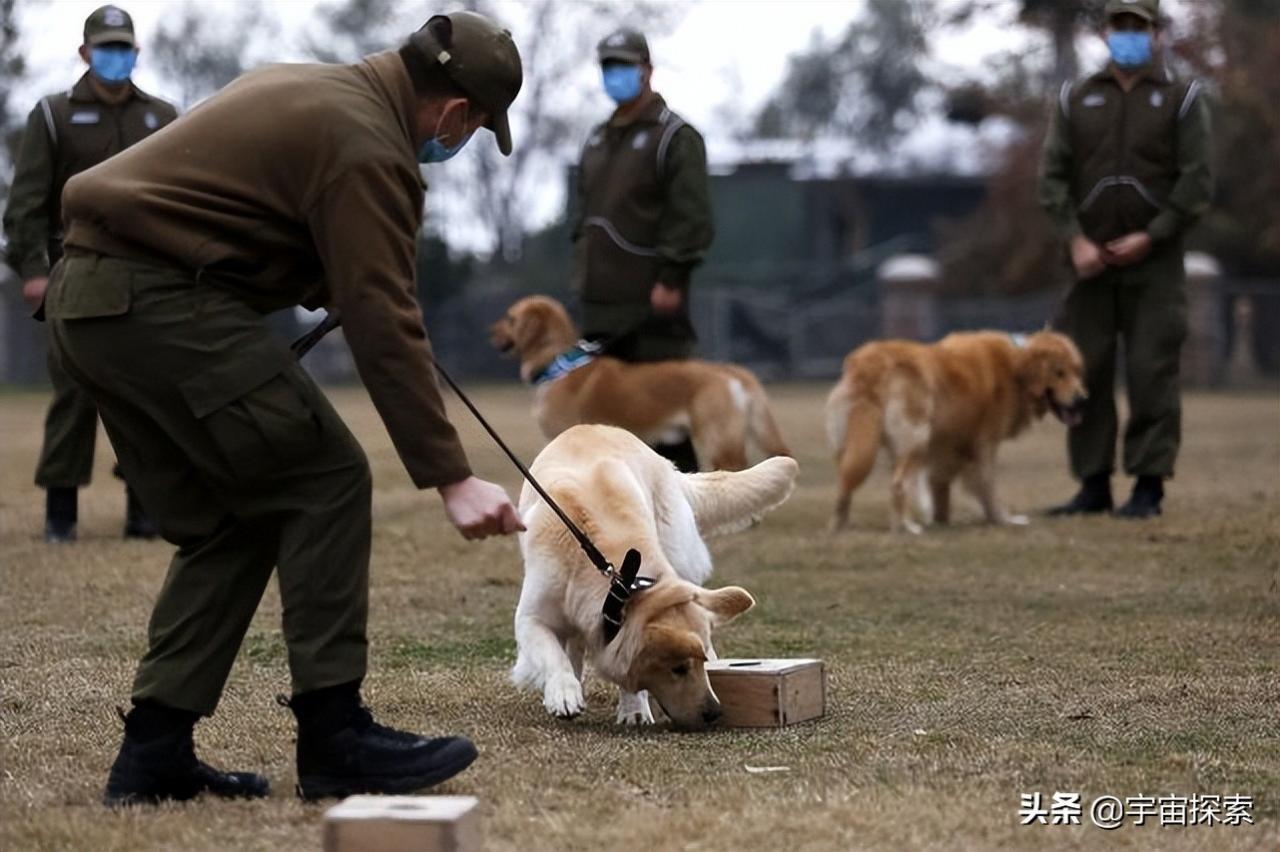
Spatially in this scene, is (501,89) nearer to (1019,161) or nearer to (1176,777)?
(1176,777)

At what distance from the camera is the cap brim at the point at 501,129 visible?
4.11m

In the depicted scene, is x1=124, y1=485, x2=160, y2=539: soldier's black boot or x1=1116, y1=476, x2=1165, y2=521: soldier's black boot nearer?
x1=124, y1=485, x2=160, y2=539: soldier's black boot

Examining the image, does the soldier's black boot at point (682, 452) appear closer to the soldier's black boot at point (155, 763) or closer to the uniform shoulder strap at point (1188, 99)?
the uniform shoulder strap at point (1188, 99)

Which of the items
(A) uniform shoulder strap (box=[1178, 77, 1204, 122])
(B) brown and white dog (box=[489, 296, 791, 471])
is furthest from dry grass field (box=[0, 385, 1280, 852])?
(A) uniform shoulder strap (box=[1178, 77, 1204, 122])

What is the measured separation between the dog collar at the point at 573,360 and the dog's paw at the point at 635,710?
4.80 m

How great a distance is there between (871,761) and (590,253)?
5.56 m

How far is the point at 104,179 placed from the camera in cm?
385

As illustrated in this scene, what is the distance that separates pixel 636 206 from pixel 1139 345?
280 cm

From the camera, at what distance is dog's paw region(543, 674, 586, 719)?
16.4 feet

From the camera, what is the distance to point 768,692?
4941mm

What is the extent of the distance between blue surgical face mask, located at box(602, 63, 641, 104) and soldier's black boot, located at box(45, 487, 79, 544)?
3339 millimetres

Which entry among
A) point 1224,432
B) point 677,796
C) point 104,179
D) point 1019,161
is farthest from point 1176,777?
point 1019,161

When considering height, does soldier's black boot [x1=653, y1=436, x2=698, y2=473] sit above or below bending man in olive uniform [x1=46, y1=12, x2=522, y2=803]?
below

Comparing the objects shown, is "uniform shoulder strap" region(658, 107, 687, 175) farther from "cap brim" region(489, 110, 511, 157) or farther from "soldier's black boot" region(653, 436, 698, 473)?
"cap brim" region(489, 110, 511, 157)
